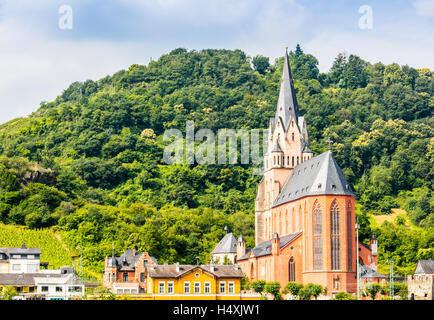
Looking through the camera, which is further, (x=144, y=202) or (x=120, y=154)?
(x=120, y=154)

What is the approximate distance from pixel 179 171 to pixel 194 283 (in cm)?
6987

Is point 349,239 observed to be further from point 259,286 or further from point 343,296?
point 259,286

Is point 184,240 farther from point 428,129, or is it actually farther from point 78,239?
point 428,129

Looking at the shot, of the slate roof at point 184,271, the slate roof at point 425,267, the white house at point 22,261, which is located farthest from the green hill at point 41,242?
the slate roof at point 425,267

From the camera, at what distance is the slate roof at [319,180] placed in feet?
295

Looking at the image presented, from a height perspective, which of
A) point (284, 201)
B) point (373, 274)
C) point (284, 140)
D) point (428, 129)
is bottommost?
point (373, 274)

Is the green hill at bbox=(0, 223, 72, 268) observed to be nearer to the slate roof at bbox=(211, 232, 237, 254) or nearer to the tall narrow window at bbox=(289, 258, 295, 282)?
the slate roof at bbox=(211, 232, 237, 254)

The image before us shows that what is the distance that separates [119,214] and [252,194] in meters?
32.8

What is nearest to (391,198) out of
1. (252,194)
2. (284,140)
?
(252,194)

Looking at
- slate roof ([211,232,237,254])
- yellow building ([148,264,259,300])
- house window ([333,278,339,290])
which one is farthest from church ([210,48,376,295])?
yellow building ([148,264,259,300])

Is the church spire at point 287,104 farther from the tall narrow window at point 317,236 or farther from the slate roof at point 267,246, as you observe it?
the tall narrow window at point 317,236

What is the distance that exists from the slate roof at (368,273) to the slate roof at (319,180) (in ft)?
30.8

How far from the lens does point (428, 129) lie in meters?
170

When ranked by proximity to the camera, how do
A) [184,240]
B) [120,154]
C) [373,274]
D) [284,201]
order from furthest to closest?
[120,154]
[184,240]
[284,201]
[373,274]
